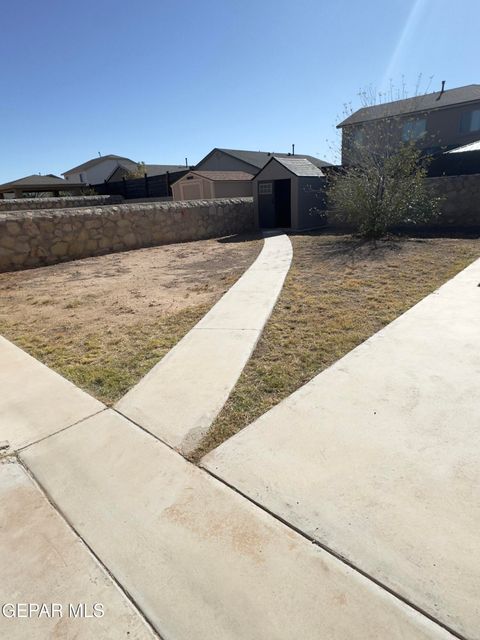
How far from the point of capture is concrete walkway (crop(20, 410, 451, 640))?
138 centimetres

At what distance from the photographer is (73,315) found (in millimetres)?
5273

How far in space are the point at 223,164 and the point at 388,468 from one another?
32875 mm

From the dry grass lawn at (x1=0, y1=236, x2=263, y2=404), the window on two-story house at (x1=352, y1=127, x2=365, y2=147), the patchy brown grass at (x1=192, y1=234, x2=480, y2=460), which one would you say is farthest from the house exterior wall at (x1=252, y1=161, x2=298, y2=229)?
the dry grass lawn at (x1=0, y1=236, x2=263, y2=404)

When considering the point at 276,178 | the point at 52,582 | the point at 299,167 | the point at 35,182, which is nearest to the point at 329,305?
the point at 52,582

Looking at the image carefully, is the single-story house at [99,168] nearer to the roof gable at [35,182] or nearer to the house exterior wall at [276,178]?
the roof gable at [35,182]

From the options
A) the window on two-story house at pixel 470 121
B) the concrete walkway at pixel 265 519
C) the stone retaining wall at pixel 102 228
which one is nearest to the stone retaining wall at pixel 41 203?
the stone retaining wall at pixel 102 228

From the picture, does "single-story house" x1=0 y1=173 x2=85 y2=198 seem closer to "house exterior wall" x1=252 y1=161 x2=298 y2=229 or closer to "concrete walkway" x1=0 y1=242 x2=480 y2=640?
"house exterior wall" x1=252 y1=161 x2=298 y2=229

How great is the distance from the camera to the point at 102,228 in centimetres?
1021

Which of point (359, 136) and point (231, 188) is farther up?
point (359, 136)

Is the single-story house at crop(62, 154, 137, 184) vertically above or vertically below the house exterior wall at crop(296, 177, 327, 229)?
above

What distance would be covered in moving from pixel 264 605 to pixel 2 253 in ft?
30.7

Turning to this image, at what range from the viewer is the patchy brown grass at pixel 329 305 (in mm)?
2988

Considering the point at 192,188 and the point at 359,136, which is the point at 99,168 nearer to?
the point at 192,188

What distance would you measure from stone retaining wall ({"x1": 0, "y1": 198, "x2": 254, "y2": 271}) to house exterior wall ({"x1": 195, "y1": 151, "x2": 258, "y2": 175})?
17.6 meters
